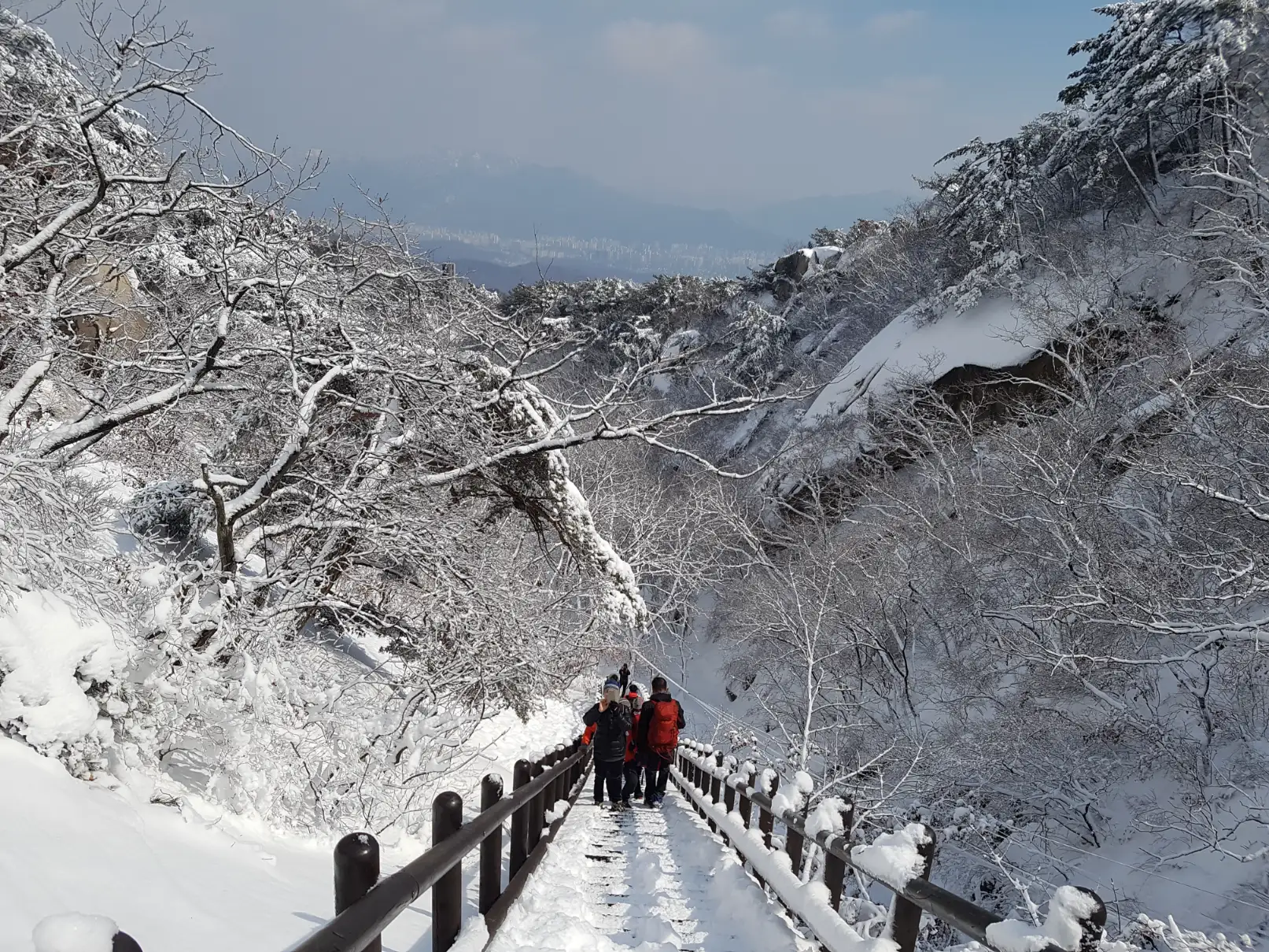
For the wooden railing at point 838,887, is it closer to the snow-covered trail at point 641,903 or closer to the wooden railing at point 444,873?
the snow-covered trail at point 641,903

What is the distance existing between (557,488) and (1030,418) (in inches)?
689

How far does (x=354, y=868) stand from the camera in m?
1.81

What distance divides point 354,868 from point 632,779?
8.93 meters

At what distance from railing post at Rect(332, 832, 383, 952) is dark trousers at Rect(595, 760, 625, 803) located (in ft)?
26.1

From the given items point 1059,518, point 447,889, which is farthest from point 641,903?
point 1059,518

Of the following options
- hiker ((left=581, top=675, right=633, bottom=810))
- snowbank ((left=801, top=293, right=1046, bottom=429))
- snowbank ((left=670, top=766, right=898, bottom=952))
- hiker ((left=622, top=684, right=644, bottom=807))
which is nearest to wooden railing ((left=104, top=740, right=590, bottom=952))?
snowbank ((left=670, top=766, right=898, bottom=952))

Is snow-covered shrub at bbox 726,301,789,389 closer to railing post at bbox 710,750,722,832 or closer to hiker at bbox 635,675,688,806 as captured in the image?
hiker at bbox 635,675,688,806

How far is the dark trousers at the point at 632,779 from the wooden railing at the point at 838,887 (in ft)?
8.91

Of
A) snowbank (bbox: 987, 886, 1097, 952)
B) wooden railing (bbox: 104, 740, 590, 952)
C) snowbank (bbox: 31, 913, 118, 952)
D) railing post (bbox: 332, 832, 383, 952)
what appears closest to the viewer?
snowbank (bbox: 31, 913, 118, 952)

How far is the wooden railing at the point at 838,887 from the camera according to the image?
2122mm

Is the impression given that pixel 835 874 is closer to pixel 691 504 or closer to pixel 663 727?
pixel 663 727

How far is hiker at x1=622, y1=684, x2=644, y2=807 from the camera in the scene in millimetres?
9930

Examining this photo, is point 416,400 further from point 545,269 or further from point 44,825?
point 44,825

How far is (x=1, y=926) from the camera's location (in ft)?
8.89
